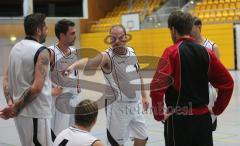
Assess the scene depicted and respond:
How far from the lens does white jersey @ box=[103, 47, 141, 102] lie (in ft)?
15.8

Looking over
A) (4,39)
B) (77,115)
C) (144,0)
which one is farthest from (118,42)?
(144,0)

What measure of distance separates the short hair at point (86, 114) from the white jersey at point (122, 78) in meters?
1.73

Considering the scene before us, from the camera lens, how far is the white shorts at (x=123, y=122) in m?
4.74

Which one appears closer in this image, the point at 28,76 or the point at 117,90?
the point at 28,76

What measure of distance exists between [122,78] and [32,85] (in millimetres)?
1345

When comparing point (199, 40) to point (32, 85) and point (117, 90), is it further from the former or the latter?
point (32, 85)

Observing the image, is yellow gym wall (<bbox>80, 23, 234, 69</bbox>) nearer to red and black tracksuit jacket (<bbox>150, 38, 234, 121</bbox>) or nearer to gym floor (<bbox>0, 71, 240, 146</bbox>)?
gym floor (<bbox>0, 71, 240, 146</bbox>)

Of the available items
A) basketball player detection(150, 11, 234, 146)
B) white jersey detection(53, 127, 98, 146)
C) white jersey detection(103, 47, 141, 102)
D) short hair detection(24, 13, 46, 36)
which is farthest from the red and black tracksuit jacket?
white jersey detection(103, 47, 141, 102)

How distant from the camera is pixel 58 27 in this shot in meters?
4.93

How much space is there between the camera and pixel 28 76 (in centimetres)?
384

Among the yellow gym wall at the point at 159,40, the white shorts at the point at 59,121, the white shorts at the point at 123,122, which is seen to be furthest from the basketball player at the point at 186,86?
the yellow gym wall at the point at 159,40

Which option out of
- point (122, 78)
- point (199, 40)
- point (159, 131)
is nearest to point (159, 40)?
point (159, 131)

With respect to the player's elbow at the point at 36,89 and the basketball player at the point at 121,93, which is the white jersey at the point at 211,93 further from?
the player's elbow at the point at 36,89

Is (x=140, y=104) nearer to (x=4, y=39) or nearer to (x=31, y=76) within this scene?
(x=31, y=76)
